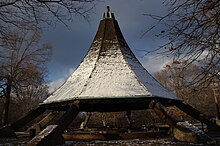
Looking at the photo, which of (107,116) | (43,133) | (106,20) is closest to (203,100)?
(107,116)

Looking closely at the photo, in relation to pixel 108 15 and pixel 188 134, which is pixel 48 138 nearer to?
pixel 188 134

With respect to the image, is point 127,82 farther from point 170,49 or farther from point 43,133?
point 170,49

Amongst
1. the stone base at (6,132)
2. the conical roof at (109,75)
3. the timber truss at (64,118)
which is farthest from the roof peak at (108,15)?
the stone base at (6,132)

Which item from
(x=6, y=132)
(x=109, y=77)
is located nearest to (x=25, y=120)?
(x=6, y=132)

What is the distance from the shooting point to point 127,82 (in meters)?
11.7

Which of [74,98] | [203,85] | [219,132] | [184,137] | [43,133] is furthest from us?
[219,132]

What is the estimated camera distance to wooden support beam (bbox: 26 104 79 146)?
8.15m

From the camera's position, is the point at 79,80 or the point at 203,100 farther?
the point at 203,100

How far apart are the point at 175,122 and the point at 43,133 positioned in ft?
14.7

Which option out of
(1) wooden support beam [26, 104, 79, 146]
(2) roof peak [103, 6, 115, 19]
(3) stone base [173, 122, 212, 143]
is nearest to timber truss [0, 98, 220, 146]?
(1) wooden support beam [26, 104, 79, 146]

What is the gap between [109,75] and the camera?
12156 millimetres

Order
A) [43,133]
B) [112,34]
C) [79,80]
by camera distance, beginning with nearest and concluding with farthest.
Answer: [43,133], [79,80], [112,34]

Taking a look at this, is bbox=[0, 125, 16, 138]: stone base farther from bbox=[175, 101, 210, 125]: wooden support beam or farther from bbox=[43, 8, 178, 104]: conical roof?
bbox=[175, 101, 210, 125]: wooden support beam

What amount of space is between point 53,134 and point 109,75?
13.7ft
